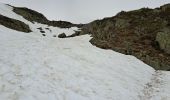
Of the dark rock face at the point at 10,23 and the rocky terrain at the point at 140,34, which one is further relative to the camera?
the dark rock face at the point at 10,23

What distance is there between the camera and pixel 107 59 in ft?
69.5

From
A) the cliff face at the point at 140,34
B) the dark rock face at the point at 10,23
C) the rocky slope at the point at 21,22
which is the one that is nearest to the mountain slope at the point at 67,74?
the cliff face at the point at 140,34

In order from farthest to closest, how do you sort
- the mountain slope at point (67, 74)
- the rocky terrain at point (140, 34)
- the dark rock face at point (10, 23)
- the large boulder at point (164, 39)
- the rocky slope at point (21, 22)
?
the rocky slope at point (21, 22) < the dark rock face at point (10, 23) < the large boulder at point (164, 39) < the rocky terrain at point (140, 34) < the mountain slope at point (67, 74)

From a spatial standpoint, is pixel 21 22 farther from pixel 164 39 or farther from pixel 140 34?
pixel 164 39

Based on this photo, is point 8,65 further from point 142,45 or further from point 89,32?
point 89,32

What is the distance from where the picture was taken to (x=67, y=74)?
51.9 feet

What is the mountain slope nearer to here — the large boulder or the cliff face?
the cliff face

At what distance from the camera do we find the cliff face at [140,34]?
979 inches

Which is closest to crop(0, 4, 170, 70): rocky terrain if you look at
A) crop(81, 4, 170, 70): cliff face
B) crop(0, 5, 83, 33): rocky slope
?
crop(81, 4, 170, 70): cliff face

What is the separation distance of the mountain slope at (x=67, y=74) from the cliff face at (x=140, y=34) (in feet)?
8.34

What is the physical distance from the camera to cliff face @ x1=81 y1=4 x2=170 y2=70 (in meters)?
24.9

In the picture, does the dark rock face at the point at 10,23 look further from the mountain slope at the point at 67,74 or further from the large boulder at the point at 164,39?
the large boulder at the point at 164,39

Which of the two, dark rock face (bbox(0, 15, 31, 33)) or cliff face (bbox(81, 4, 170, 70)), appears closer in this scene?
cliff face (bbox(81, 4, 170, 70))

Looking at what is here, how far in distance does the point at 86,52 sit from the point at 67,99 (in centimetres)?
985
